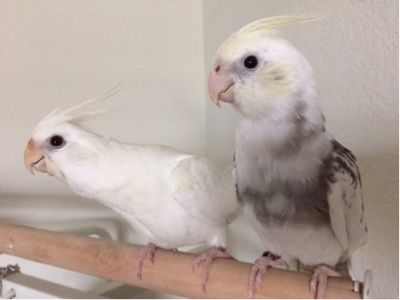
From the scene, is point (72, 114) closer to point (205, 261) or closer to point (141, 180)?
point (141, 180)

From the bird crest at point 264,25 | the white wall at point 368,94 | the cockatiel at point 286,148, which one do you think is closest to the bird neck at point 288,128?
the cockatiel at point 286,148

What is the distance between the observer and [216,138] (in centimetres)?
150

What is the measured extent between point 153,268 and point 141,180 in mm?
171

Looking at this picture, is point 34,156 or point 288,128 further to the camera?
point 34,156

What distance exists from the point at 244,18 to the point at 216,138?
38cm

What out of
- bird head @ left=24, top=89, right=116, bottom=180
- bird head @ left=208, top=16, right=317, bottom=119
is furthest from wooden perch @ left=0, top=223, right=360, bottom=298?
bird head @ left=208, top=16, right=317, bottom=119

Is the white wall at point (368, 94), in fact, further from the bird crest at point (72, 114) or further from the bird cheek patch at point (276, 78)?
the bird crest at point (72, 114)

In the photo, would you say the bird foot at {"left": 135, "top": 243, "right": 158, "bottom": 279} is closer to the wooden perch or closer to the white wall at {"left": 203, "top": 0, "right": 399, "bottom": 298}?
the wooden perch

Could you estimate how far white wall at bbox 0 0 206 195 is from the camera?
4.04ft

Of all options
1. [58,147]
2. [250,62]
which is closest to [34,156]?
[58,147]

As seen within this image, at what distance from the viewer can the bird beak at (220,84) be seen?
0.73 meters

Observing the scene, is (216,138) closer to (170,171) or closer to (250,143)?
(170,171)

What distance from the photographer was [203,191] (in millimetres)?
900

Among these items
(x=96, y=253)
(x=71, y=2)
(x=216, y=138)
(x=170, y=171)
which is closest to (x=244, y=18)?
(x=216, y=138)
